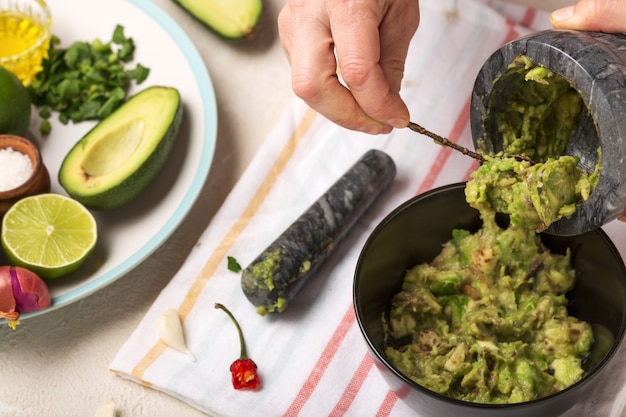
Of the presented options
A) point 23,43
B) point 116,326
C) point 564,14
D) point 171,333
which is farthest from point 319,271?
point 23,43

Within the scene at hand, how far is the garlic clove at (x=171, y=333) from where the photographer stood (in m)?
1.64

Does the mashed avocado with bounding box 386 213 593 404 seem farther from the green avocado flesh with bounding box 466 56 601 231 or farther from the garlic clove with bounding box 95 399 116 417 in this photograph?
the garlic clove with bounding box 95 399 116 417

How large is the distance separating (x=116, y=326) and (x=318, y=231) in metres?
0.46

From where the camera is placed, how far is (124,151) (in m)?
1.82

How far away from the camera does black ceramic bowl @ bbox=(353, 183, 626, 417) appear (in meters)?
1.30

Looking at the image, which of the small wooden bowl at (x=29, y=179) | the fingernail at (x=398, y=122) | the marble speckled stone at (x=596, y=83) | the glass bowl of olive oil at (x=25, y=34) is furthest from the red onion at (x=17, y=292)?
the marble speckled stone at (x=596, y=83)

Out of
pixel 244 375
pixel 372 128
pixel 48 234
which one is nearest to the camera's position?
pixel 372 128

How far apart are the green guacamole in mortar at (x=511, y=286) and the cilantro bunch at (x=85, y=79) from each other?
844 millimetres

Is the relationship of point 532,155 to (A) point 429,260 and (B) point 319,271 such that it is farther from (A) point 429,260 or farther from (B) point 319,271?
(B) point 319,271

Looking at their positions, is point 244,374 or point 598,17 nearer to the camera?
point 598,17

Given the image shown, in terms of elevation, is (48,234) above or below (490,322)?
below

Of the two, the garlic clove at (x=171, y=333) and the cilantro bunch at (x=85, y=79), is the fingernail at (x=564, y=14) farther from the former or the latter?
the cilantro bunch at (x=85, y=79)

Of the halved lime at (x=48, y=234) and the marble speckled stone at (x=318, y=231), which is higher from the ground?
the marble speckled stone at (x=318, y=231)

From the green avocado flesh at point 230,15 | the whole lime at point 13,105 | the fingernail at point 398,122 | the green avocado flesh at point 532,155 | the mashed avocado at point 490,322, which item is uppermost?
the green avocado flesh at point 532,155
